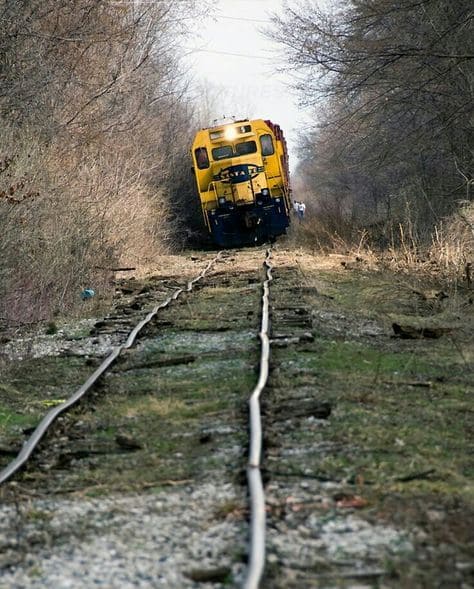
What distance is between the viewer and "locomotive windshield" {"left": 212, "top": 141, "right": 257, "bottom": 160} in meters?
30.0

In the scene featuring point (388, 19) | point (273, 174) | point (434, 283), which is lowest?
point (434, 283)

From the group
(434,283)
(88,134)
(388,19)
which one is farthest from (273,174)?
(434,283)

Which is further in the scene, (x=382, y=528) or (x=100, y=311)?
(x=100, y=311)

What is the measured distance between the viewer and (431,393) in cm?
809

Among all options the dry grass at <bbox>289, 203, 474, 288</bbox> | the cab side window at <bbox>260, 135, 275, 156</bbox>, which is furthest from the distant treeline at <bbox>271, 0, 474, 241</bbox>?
the cab side window at <bbox>260, 135, 275, 156</bbox>

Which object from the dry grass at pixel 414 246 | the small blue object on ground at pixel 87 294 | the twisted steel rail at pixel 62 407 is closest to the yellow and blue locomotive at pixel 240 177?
the dry grass at pixel 414 246

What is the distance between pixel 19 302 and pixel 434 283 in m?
6.17

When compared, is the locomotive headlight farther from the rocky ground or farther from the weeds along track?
the rocky ground

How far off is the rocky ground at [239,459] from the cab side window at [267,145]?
1807 cm

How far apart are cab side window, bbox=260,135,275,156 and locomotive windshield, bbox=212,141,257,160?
0.24m

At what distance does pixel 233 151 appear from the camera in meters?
30.1

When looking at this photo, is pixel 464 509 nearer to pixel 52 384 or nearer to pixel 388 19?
pixel 52 384

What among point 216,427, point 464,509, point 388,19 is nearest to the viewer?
point 464,509

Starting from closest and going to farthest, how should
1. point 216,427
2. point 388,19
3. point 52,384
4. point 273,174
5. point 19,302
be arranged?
point 216,427, point 52,384, point 19,302, point 388,19, point 273,174
